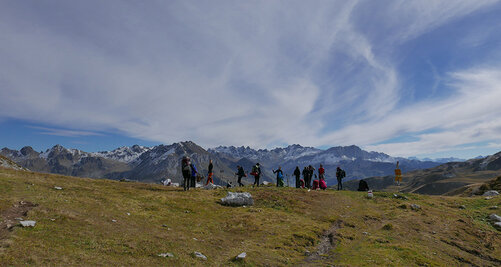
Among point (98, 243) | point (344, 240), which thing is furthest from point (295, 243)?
point (98, 243)

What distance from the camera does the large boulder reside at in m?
28.1

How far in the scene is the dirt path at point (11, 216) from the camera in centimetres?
Result: 1187

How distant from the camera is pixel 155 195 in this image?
26750 millimetres

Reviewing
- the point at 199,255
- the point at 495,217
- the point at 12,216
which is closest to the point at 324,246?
the point at 199,255

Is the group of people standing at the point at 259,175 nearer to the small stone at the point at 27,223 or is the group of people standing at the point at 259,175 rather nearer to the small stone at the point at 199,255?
the small stone at the point at 199,255

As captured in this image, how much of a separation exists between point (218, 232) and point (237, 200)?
29.3 ft

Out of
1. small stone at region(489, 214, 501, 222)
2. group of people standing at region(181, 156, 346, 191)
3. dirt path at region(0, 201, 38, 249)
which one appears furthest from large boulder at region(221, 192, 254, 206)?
small stone at region(489, 214, 501, 222)

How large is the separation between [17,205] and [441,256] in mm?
30765

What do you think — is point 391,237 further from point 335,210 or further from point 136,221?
point 136,221

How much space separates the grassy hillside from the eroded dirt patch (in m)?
0.08

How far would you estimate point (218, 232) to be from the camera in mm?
19531

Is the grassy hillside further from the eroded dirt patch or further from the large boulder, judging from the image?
the large boulder

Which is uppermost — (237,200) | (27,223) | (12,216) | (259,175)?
(259,175)

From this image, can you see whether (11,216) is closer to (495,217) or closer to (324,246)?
(324,246)
